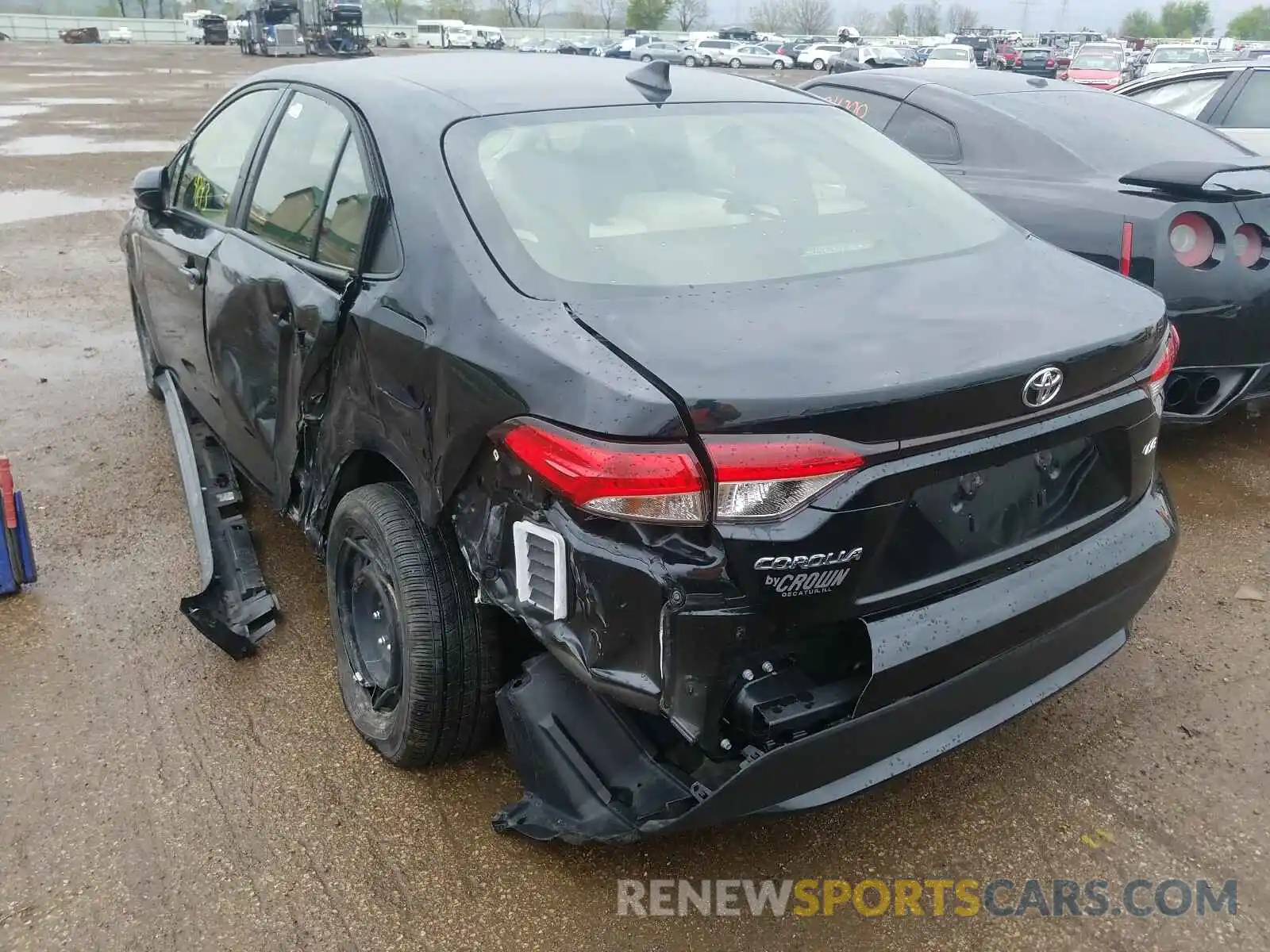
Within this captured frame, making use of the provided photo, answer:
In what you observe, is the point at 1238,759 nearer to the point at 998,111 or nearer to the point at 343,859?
the point at 343,859

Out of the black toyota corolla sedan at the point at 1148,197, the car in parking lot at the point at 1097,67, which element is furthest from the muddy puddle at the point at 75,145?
the car in parking lot at the point at 1097,67

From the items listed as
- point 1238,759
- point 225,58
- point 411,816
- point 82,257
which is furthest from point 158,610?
point 225,58

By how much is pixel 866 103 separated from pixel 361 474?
13.4ft

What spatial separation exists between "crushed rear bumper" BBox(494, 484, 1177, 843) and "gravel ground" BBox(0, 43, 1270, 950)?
19 centimetres

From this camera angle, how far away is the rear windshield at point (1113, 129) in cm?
467

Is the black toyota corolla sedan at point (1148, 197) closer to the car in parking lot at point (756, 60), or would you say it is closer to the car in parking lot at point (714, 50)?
the car in parking lot at point (714, 50)

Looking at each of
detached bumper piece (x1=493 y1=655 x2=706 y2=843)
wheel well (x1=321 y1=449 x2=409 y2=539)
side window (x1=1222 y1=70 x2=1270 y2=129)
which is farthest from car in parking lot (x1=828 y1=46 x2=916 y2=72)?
detached bumper piece (x1=493 y1=655 x2=706 y2=843)

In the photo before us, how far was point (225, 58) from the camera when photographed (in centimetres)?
4753

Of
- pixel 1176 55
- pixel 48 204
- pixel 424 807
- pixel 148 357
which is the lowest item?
pixel 424 807

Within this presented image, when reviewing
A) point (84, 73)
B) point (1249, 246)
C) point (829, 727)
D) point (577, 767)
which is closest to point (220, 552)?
point (577, 767)

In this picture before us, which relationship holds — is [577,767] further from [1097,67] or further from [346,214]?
[1097,67]

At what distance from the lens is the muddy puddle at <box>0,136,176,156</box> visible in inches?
586

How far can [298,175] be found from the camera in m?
3.09

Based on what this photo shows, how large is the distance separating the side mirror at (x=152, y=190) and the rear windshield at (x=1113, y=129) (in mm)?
3908
